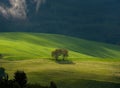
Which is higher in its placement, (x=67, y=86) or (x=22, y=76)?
(x=22, y=76)

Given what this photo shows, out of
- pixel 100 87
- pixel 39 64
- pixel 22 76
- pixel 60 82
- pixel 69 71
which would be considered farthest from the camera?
pixel 39 64

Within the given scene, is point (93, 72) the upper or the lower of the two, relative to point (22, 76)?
lower

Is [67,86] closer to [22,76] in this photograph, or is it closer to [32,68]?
[32,68]

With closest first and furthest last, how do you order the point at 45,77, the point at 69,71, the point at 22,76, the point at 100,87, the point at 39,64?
the point at 22,76 < the point at 100,87 < the point at 45,77 < the point at 69,71 < the point at 39,64

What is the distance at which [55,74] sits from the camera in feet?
477

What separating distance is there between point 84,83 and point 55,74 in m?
24.7

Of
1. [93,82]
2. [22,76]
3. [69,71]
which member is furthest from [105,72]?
[22,76]

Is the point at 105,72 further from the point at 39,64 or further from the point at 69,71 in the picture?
the point at 39,64

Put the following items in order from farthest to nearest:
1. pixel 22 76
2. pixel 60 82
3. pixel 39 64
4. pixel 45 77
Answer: pixel 39 64 → pixel 45 77 → pixel 60 82 → pixel 22 76

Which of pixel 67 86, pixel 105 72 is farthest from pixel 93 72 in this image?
pixel 67 86

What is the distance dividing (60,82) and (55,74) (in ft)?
72.3

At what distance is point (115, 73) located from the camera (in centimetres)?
16138

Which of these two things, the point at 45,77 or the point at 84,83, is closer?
the point at 84,83

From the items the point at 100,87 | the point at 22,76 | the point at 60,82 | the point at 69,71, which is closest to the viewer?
the point at 22,76
